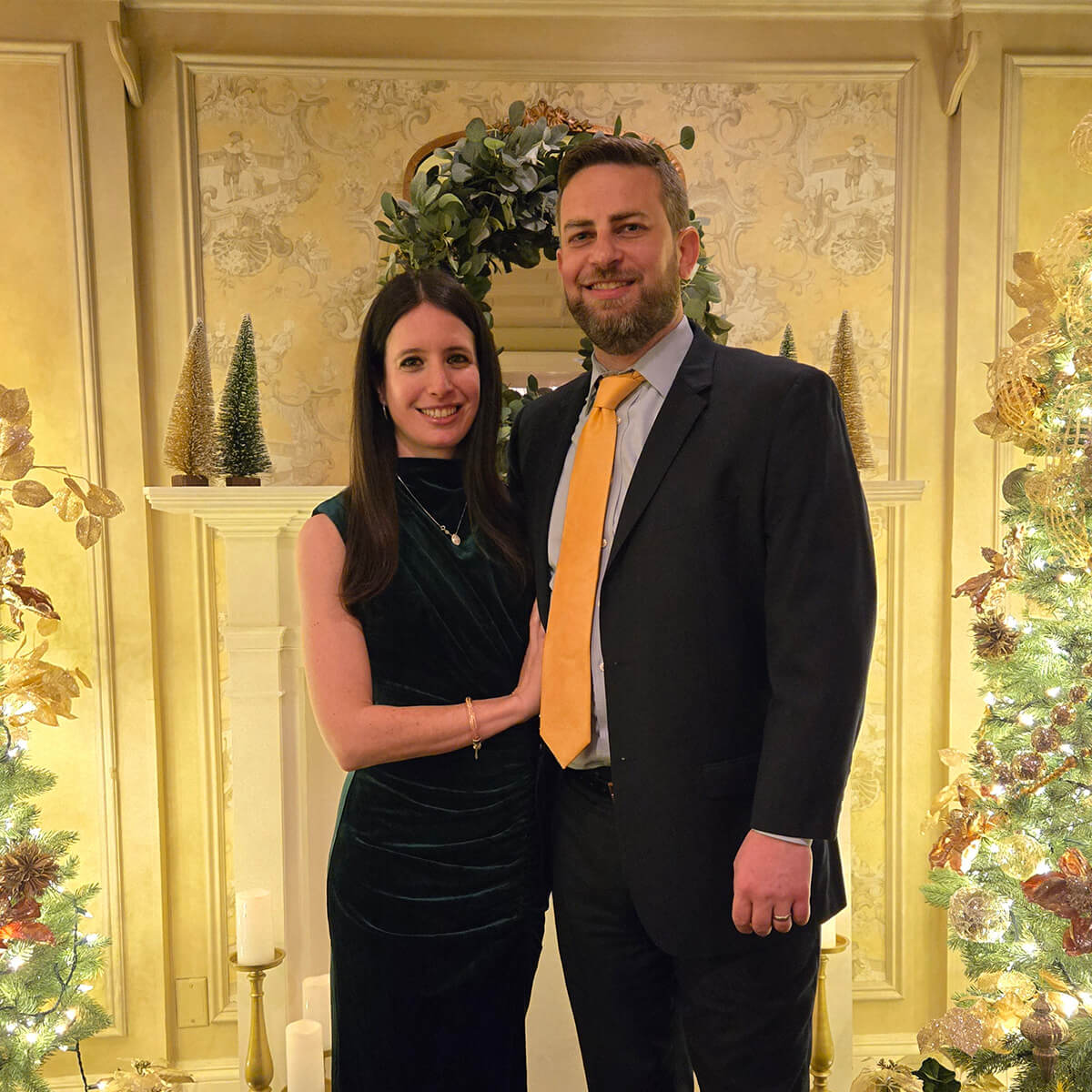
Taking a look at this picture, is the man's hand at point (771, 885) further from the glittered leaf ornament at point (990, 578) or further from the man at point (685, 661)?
the glittered leaf ornament at point (990, 578)

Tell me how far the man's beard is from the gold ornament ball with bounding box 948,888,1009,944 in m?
1.55

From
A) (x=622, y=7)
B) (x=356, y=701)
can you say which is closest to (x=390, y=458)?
(x=356, y=701)

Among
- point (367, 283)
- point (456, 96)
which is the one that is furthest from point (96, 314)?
point (456, 96)

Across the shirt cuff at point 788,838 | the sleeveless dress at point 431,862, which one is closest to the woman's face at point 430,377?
the sleeveless dress at point 431,862

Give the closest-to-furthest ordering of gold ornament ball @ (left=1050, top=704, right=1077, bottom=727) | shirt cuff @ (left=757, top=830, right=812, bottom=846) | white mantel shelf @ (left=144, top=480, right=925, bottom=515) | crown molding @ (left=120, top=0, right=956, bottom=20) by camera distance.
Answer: shirt cuff @ (left=757, top=830, right=812, bottom=846)
gold ornament ball @ (left=1050, top=704, right=1077, bottom=727)
white mantel shelf @ (left=144, top=480, right=925, bottom=515)
crown molding @ (left=120, top=0, right=956, bottom=20)

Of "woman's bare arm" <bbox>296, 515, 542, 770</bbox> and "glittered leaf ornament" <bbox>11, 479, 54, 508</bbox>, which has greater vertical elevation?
"glittered leaf ornament" <bbox>11, 479, 54, 508</bbox>

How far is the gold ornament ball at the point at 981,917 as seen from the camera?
216 centimetres

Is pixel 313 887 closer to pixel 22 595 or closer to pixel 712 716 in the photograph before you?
pixel 22 595

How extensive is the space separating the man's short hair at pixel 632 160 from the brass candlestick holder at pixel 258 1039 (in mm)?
1897

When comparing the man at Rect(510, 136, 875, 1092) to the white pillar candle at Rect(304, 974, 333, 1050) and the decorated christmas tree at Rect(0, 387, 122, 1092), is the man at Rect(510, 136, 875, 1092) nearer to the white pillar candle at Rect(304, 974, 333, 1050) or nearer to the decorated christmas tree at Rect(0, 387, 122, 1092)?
the white pillar candle at Rect(304, 974, 333, 1050)

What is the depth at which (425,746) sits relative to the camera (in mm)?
1459

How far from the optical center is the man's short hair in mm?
1406

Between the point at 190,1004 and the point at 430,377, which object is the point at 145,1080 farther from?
the point at 430,377

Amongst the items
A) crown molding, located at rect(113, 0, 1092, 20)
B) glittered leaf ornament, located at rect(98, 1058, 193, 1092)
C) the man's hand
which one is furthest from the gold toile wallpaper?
the man's hand
